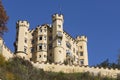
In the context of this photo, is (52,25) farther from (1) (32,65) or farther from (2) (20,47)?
(1) (32,65)

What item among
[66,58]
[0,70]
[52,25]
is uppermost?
[52,25]

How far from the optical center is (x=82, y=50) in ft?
391

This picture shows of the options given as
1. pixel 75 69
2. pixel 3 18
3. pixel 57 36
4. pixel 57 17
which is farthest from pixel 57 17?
pixel 3 18

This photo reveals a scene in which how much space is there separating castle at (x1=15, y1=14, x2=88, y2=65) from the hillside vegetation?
104ft

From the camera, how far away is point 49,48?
368ft

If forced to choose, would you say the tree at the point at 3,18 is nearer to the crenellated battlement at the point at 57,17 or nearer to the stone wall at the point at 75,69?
the stone wall at the point at 75,69

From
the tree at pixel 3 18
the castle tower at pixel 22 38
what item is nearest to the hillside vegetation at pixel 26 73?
the tree at pixel 3 18

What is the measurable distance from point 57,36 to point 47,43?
12.7 ft

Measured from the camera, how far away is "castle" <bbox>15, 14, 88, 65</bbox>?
4309 inches

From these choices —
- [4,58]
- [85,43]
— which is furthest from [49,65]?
[85,43]

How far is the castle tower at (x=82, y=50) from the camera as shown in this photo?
117156 millimetres

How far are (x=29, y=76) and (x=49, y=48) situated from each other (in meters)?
46.0

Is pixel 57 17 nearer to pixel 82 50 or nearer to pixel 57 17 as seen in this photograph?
pixel 57 17

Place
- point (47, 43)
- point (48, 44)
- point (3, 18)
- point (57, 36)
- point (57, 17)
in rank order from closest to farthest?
point (3, 18)
point (57, 36)
point (48, 44)
point (47, 43)
point (57, 17)
